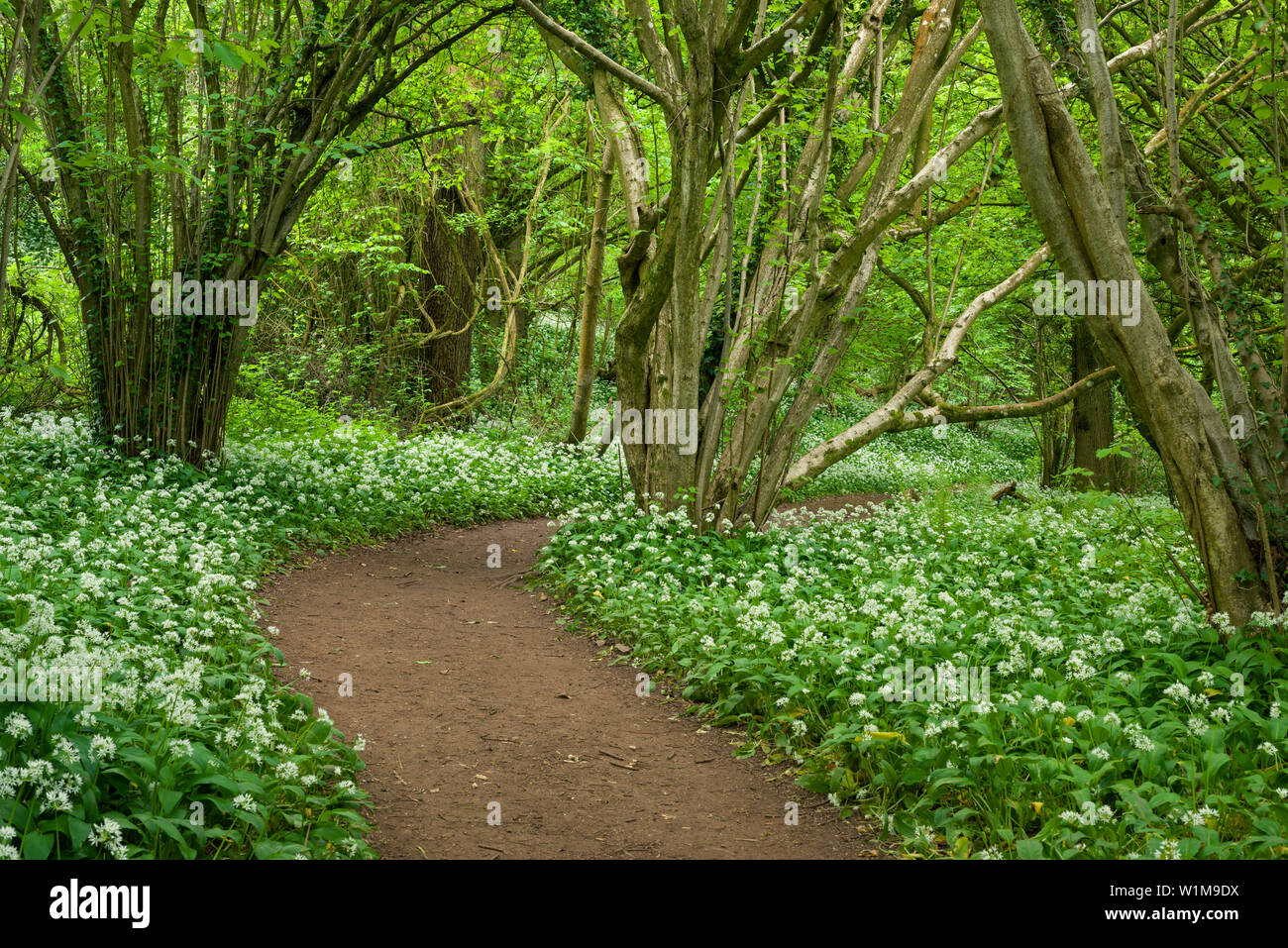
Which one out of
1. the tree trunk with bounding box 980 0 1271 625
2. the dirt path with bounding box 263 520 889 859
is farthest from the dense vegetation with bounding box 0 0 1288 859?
the dirt path with bounding box 263 520 889 859

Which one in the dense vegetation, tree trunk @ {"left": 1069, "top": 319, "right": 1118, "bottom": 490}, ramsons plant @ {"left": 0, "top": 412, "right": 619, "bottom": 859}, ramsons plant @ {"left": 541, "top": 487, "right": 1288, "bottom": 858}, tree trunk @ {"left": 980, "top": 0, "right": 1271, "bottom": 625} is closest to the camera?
ramsons plant @ {"left": 0, "top": 412, "right": 619, "bottom": 859}

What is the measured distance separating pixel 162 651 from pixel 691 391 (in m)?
5.72

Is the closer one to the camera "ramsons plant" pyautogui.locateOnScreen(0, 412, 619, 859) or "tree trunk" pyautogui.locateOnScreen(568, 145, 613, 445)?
"ramsons plant" pyautogui.locateOnScreen(0, 412, 619, 859)

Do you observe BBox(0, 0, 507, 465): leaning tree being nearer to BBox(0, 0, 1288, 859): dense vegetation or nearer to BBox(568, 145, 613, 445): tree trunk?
BBox(0, 0, 1288, 859): dense vegetation

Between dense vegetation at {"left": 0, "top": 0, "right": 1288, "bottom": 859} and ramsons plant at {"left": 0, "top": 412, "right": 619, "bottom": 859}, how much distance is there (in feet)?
0.09

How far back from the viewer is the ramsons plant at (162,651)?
123 inches

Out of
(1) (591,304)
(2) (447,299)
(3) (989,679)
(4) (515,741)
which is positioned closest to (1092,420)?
(1) (591,304)

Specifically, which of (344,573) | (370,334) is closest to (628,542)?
(344,573)

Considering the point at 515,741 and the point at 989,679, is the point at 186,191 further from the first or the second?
the point at 989,679

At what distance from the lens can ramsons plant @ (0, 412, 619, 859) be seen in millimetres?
3117

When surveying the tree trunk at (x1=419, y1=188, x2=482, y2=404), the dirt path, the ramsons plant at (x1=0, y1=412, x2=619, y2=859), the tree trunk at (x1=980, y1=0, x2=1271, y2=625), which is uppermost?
the tree trunk at (x1=419, y1=188, x2=482, y2=404)

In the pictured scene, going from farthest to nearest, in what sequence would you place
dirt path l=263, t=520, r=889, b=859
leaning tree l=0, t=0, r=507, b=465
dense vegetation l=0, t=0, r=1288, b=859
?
1. leaning tree l=0, t=0, r=507, b=465
2. dirt path l=263, t=520, r=889, b=859
3. dense vegetation l=0, t=0, r=1288, b=859

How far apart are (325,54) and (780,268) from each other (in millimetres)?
5606
